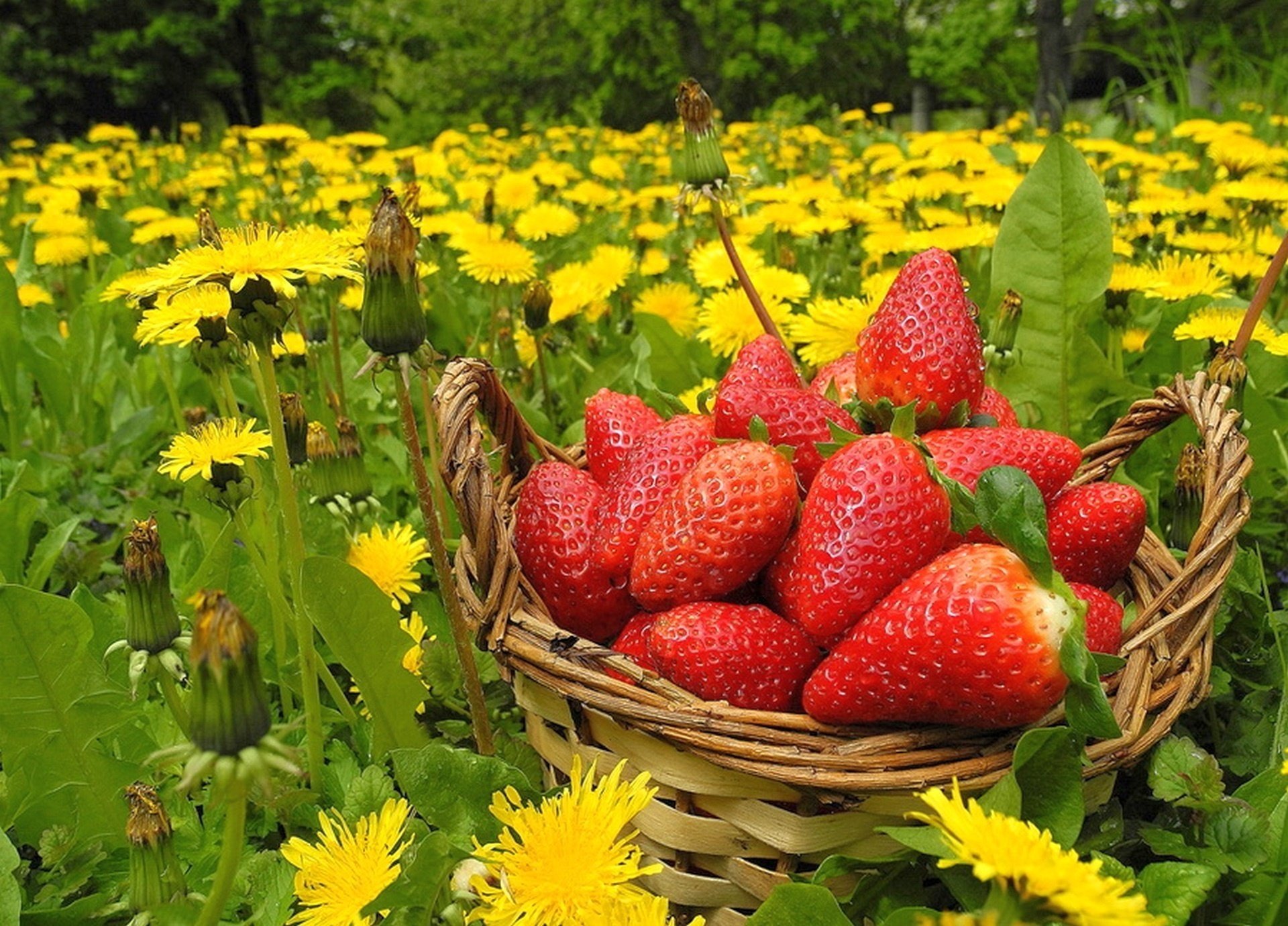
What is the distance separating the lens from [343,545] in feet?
4.76

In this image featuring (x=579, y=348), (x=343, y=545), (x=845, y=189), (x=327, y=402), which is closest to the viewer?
(x=343, y=545)

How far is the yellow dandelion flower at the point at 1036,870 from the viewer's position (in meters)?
0.61

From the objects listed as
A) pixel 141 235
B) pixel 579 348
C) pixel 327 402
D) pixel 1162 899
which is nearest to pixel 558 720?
pixel 1162 899

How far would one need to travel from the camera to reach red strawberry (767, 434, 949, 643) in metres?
0.98

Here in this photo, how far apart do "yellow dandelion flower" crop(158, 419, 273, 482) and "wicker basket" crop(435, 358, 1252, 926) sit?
25 centimetres

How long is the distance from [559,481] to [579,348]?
1180 mm

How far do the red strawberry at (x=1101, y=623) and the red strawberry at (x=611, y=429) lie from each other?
54 centimetres

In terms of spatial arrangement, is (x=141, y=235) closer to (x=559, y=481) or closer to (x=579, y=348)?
(x=579, y=348)

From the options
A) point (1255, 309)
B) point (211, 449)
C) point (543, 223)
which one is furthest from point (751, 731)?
point (543, 223)

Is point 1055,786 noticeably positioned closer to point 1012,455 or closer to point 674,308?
point 1012,455

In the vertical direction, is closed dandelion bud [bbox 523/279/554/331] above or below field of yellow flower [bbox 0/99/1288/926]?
above

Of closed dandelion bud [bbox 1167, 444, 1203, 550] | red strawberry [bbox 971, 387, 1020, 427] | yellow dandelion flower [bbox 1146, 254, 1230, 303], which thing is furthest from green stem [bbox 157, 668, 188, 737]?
yellow dandelion flower [bbox 1146, 254, 1230, 303]

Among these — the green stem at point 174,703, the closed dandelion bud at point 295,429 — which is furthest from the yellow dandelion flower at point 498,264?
the green stem at point 174,703

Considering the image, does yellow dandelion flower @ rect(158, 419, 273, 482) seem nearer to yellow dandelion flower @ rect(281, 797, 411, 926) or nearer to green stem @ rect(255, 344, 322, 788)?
green stem @ rect(255, 344, 322, 788)
